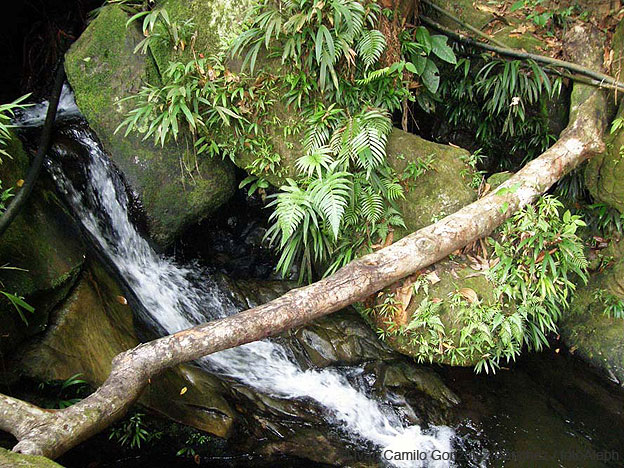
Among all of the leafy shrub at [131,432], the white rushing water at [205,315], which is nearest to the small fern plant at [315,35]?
the white rushing water at [205,315]

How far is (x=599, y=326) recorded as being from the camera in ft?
17.9

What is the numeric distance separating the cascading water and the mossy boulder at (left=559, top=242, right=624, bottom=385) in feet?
7.03

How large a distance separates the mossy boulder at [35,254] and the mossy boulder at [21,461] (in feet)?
5.13

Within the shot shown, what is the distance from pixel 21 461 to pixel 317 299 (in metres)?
2.41

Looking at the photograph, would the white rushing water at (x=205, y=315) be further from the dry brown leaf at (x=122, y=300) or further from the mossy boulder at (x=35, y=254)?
the mossy boulder at (x=35, y=254)

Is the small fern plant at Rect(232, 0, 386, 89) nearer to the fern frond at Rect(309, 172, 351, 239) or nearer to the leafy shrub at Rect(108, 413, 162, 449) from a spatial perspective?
the fern frond at Rect(309, 172, 351, 239)

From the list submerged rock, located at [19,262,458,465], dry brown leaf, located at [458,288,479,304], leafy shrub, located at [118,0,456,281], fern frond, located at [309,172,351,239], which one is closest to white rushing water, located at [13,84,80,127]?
leafy shrub, located at [118,0,456,281]

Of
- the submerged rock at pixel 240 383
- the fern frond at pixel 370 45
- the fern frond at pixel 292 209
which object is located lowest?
the submerged rock at pixel 240 383

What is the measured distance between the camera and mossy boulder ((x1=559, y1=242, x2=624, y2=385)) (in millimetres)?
5285

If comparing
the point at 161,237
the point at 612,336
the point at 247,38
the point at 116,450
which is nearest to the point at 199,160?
the point at 161,237

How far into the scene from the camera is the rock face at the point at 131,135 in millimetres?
5102

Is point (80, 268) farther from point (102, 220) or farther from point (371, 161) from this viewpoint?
point (371, 161)

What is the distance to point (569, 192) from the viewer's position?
5.70 meters

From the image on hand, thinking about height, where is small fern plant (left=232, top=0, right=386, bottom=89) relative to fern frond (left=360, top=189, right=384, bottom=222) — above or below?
above
